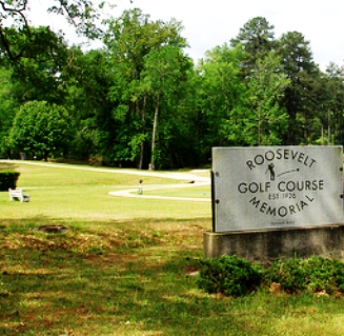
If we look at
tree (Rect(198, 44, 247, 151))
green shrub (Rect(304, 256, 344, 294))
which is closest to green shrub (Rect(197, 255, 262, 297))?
green shrub (Rect(304, 256, 344, 294))

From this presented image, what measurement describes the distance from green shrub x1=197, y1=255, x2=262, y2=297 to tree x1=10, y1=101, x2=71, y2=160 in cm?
5744

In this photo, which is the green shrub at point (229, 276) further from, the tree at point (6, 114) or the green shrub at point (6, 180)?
the tree at point (6, 114)

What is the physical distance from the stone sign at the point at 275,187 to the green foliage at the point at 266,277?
3.03ft

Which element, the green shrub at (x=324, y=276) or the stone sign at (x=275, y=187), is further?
the stone sign at (x=275, y=187)

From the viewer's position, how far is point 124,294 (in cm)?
570

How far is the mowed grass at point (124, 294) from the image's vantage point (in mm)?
4473

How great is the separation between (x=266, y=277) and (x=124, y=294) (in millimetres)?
1634

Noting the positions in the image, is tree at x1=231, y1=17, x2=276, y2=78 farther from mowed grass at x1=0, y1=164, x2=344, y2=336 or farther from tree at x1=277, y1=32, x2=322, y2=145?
mowed grass at x1=0, y1=164, x2=344, y2=336

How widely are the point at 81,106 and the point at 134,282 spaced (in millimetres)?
7559

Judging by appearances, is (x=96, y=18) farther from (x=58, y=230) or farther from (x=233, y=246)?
(x=233, y=246)

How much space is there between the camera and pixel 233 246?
664 centimetres

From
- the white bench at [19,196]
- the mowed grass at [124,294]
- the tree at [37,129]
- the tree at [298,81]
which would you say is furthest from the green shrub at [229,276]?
the tree at [298,81]

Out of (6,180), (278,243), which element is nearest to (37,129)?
(6,180)

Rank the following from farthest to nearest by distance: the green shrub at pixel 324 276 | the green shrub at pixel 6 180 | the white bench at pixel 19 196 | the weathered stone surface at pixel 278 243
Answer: the green shrub at pixel 6 180, the white bench at pixel 19 196, the weathered stone surface at pixel 278 243, the green shrub at pixel 324 276
